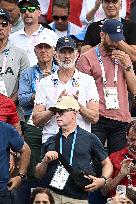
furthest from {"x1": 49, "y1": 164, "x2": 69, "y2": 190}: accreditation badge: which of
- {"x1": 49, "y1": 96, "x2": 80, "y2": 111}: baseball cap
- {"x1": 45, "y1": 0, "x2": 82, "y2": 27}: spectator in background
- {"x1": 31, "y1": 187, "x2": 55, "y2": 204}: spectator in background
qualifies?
{"x1": 45, "y1": 0, "x2": 82, "y2": 27}: spectator in background

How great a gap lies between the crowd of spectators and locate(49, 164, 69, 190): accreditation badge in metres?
0.01

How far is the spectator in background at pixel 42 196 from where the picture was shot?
9.07m

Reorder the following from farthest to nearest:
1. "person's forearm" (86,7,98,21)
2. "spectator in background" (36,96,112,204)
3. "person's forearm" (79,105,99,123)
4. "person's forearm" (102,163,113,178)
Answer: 1. "person's forearm" (86,7,98,21)
2. "person's forearm" (79,105,99,123)
3. "person's forearm" (102,163,113,178)
4. "spectator in background" (36,96,112,204)

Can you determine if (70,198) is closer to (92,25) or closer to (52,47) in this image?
(52,47)

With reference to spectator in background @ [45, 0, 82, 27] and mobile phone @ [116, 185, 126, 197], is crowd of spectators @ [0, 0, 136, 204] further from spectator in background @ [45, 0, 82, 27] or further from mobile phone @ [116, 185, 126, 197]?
spectator in background @ [45, 0, 82, 27]

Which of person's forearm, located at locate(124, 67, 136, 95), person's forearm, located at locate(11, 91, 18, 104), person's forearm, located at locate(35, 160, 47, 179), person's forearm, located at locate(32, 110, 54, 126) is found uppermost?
person's forearm, located at locate(124, 67, 136, 95)

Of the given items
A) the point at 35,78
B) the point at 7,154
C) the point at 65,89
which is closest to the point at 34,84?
the point at 35,78

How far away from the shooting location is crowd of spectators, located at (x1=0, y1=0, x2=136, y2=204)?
9078 millimetres

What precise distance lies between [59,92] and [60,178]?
122 centimetres

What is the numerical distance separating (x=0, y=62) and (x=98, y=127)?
1.57 m

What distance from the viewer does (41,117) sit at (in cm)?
959

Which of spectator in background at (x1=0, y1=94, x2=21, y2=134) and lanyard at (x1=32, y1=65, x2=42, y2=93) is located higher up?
lanyard at (x1=32, y1=65, x2=42, y2=93)

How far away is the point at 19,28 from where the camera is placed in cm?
1208

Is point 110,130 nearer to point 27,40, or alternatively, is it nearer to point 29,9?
point 27,40
